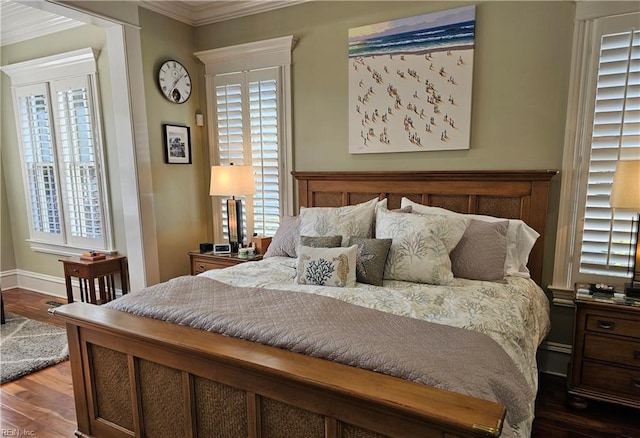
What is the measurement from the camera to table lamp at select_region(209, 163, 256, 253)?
3.41 m

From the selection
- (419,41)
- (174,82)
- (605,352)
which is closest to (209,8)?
(174,82)

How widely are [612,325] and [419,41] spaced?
222 cm

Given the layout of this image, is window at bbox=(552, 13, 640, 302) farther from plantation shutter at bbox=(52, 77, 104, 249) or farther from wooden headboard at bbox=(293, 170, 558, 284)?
plantation shutter at bbox=(52, 77, 104, 249)

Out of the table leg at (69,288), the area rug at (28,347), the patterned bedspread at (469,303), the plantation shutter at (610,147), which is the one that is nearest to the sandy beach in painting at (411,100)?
the plantation shutter at (610,147)

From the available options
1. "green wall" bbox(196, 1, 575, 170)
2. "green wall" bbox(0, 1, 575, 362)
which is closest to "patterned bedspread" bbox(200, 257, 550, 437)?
"green wall" bbox(0, 1, 575, 362)

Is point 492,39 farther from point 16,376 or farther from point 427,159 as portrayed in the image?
point 16,376

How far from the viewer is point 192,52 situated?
12.9ft

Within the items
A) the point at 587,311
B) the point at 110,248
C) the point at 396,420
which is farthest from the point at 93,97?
the point at 587,311

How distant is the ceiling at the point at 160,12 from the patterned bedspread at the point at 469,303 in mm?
2429

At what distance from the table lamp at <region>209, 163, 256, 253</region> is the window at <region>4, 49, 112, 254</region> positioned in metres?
1.42

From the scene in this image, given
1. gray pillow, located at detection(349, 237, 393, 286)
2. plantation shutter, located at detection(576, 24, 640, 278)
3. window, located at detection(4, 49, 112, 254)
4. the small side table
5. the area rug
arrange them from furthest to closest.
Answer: window, located at detection(4, 49, 112, 254) → the small side table → the area rug → plantation shutter, located at detection(576, 24, 640, 278) → gray pillow, located at detection(349, 237, 393, 286)

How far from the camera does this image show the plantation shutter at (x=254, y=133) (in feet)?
12.0

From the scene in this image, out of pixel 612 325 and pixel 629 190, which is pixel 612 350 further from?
pixel 629 190

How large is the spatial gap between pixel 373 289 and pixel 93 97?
3.48m
